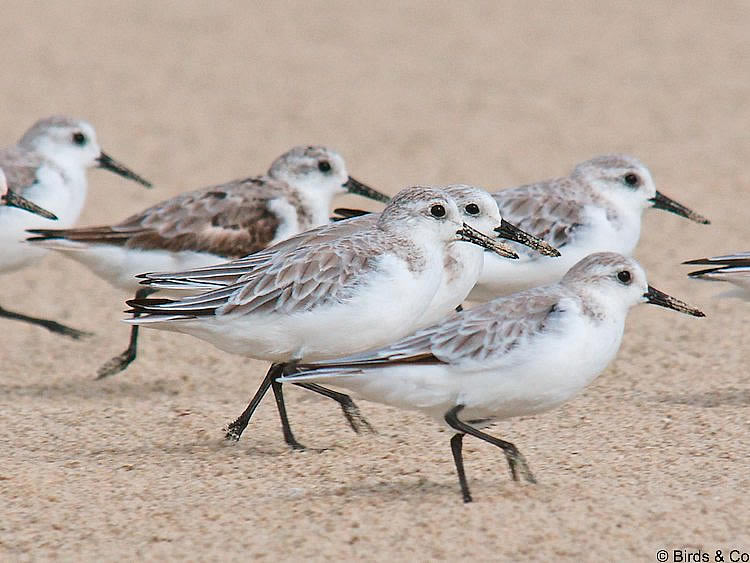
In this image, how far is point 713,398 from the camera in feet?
23.4

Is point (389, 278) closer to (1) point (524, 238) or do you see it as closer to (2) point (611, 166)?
(1) point (524, 238)

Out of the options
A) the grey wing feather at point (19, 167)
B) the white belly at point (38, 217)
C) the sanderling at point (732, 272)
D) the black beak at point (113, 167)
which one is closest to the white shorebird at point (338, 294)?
the sanderling at point (732, 272)

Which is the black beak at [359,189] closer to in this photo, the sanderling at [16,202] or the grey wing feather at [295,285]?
the sanderling at [16,202]

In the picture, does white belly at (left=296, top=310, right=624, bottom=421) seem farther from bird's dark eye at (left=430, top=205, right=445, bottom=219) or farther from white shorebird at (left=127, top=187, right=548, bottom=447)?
bird's dark eye at (left=430, top=205, right=445, bottom=219)

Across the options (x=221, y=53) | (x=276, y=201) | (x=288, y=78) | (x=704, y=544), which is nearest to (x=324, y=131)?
(x=288, y=78)

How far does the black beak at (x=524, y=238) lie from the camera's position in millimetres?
6598

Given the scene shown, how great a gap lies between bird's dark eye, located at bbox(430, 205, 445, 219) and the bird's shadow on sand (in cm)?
170

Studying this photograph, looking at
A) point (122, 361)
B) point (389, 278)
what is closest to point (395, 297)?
point (389, 278)

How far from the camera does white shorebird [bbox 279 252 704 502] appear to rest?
207 inches

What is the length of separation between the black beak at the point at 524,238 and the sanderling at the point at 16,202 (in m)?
2.91

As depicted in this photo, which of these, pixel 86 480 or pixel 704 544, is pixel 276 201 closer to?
pixel 86 480

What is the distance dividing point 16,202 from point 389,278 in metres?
3.24

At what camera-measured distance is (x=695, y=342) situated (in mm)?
8344

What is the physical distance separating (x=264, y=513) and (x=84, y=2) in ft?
46.0
